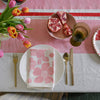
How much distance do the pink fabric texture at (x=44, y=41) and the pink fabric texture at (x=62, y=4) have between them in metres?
0.09

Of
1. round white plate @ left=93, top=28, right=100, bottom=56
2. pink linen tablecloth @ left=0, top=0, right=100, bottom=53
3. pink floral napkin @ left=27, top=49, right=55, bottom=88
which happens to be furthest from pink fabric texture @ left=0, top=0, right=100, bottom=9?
pink floral napkin @ left=27, top=49, right=55, bottom=88

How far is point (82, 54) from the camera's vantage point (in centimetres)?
78

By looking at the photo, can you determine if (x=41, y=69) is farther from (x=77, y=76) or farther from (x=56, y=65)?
(x=77, y=76)

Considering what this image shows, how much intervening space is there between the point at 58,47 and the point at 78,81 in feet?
0.71

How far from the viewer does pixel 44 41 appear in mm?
795

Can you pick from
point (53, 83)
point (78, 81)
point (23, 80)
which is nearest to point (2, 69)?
point (23, 80)

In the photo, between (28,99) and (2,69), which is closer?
(2,69)

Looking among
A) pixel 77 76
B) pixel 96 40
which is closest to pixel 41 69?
pixel 77 76

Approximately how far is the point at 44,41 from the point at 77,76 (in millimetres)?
270

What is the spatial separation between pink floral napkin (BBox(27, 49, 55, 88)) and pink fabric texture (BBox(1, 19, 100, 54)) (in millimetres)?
68

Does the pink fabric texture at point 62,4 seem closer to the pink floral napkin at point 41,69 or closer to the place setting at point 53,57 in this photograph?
the place setting at point 53,57

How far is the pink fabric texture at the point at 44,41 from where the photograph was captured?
0.78 metres

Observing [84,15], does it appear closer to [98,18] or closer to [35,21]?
[98,18]

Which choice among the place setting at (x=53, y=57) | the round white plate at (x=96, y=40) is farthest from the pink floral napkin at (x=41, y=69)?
the round white plate at (x=96, y=40)
